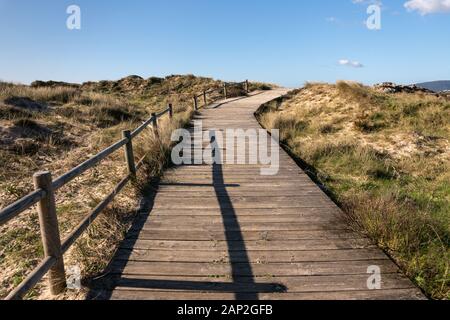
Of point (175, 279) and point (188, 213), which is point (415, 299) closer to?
point (175, 279)

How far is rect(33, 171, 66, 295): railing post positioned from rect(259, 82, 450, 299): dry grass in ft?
11.6

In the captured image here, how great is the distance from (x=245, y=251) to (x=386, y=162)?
7045 mm

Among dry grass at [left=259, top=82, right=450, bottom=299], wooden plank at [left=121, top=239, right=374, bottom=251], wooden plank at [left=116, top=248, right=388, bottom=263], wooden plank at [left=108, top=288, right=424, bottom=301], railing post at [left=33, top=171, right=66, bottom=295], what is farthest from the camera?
dry grass at [left=259, top=82, right=450, bottom=299]

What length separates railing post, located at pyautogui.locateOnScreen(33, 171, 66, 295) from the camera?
3.08 m

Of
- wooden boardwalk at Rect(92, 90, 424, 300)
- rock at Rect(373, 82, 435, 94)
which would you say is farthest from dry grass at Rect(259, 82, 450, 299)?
rock at Rect(373, 82, 435, 94)

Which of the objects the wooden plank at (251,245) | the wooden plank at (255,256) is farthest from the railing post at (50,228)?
the wooden plank at (251,245)

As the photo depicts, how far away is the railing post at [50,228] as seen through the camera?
3076 mm

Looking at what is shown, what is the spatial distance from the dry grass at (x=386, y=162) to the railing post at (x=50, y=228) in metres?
3.54

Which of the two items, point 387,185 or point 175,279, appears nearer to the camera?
point 175,279

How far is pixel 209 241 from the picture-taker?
4.30 metres

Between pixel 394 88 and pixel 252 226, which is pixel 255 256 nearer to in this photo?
pixel 252 226

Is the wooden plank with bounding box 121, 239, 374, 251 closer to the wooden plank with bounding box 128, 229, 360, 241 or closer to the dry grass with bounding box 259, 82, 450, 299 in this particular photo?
the wooden plank with bounding box 128, 229, 360, 241

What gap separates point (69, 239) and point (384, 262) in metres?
3.34
